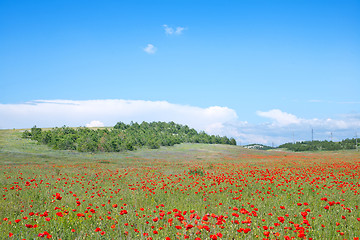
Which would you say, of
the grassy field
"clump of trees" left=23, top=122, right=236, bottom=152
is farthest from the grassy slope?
the grassy field

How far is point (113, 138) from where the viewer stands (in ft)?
257

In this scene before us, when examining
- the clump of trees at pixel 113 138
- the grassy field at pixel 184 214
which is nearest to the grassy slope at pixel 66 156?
the clump of trees at pixel 113 138

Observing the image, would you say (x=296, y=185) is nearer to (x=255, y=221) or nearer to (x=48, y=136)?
(x=255, y=221)

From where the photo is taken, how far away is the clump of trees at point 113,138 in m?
69.1

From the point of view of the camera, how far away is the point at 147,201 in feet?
31.8

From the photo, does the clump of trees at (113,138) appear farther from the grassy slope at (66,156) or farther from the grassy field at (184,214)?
the grassy field at (184,214)

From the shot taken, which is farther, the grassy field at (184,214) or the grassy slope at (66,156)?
the grassy slope at (66,156)

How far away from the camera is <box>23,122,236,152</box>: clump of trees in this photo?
6906 centimetres

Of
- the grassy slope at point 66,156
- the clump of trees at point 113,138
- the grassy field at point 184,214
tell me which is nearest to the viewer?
the grassy field at point 184,214

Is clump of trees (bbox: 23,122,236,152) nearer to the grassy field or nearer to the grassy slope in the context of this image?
the grassy slope

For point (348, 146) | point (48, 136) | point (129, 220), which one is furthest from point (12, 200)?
point (348, 146)

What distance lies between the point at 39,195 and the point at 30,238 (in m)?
5.42

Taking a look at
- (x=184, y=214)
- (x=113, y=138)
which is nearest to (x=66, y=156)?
(x=113, y=138)

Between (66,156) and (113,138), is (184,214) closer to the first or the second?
(66,156)
